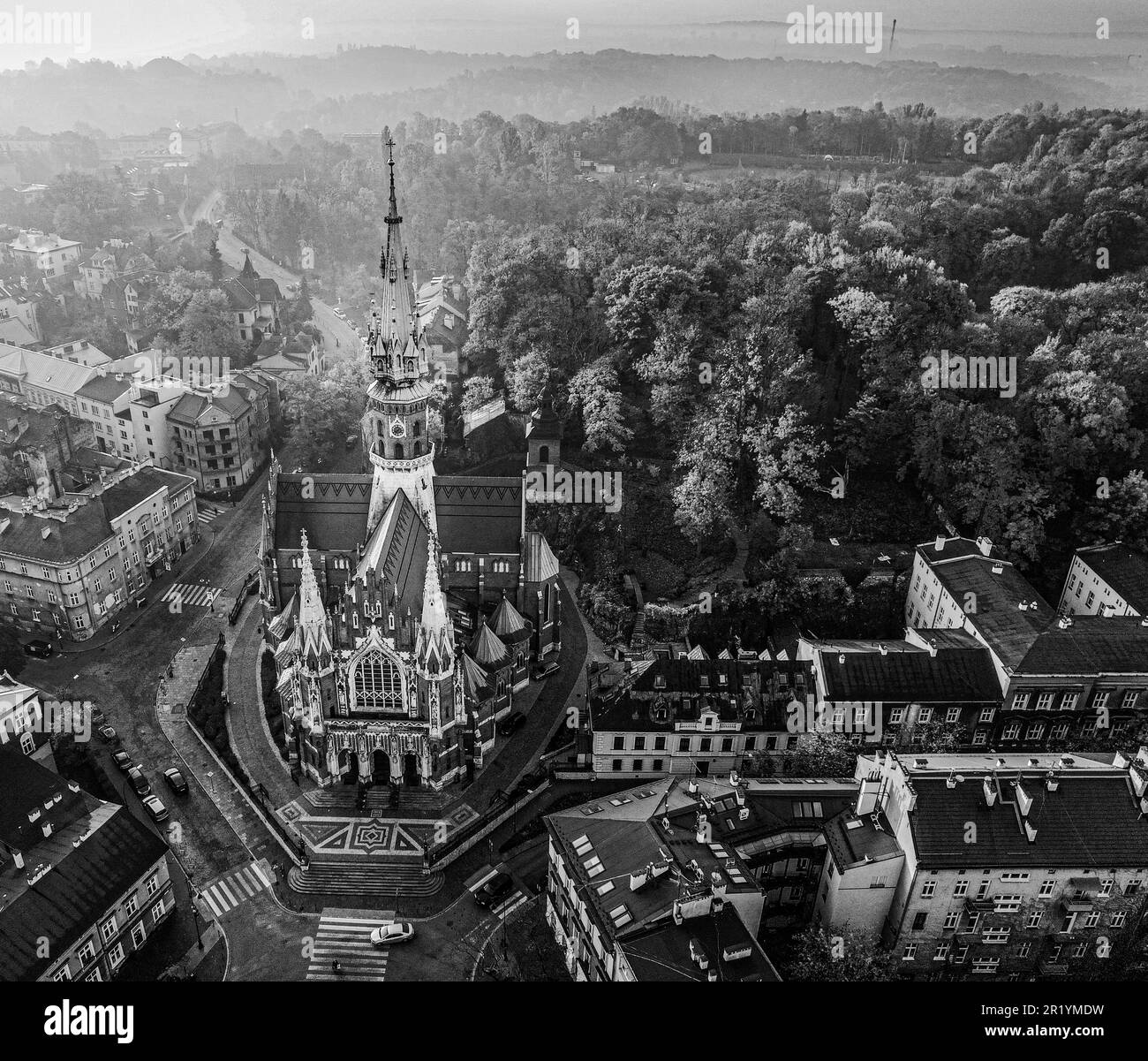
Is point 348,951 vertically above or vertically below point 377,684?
below

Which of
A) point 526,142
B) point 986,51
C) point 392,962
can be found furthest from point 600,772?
point 526,142

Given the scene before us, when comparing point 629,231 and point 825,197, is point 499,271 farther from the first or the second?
point 825,197

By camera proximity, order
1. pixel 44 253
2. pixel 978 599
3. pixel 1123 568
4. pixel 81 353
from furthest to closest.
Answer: pixel 44 253
pixel 81 353
pixel 1123 568
pixel 978 599

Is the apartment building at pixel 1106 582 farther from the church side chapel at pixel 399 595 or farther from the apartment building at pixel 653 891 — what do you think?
the church side chapel at pixel 399 595

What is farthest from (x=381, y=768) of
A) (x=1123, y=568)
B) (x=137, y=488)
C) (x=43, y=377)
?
(x=43, y=377)

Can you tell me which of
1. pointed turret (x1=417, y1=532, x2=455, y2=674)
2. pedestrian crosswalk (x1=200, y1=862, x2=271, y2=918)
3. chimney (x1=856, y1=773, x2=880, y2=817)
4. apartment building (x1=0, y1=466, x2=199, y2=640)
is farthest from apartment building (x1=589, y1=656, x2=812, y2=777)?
apartment building (x1=0, y1=466, x2=199, y2=640)

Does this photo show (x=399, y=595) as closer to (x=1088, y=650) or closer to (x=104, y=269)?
(x=1088, y=650)

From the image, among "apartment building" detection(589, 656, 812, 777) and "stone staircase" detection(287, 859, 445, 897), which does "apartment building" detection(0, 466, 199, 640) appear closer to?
"stone staircase" detection(287, 859, 445, 897)
